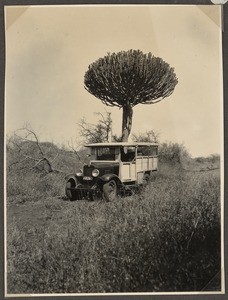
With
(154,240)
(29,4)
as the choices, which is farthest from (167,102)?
(29,4)

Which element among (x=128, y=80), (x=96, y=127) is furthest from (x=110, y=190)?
(x=128, y=80)

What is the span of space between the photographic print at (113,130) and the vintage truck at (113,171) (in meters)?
0.01

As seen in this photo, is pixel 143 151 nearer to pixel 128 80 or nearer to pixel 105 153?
pixel 105 153

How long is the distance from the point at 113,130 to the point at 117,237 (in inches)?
43.1

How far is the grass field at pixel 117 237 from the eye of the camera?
13.9 feet

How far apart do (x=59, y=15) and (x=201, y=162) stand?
2.10 metres

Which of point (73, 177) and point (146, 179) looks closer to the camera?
point (73, 177)

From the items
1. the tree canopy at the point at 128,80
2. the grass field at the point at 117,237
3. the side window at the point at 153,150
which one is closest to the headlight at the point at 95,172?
the grass field at the point at 117,237

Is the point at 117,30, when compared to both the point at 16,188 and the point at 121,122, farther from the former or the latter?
the point at 16,188

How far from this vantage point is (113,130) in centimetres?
437

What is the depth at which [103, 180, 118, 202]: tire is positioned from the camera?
432cm

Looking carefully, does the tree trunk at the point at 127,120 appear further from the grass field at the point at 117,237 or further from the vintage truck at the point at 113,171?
the grass field at the point at 117,237

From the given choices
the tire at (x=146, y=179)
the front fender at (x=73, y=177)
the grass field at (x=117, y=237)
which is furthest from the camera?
the tire at (x=146, y=179)

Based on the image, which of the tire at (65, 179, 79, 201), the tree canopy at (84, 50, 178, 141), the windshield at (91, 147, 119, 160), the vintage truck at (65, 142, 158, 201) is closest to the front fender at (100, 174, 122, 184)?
the vintage truck at (65, 142, 158, 201)
